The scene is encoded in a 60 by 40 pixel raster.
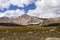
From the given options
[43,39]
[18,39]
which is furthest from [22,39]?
[43,39]

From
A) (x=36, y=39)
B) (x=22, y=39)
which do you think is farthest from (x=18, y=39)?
(x=36, y=39)

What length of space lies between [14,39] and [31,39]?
2.17 m

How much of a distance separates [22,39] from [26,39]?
0.54 m

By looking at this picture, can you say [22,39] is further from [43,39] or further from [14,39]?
[43,39]

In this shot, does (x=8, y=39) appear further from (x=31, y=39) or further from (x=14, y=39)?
(x=31, y=39)

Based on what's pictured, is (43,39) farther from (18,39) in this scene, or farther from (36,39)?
(18,39)

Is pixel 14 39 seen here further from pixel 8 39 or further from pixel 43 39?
pixel 43 39

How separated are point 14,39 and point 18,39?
1.78 ft

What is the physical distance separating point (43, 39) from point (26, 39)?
233cm

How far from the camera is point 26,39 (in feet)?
89.4

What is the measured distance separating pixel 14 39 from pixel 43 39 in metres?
3.77

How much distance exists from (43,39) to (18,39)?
329 centimetres

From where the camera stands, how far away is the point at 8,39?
2778cm

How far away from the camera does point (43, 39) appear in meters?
28.0
